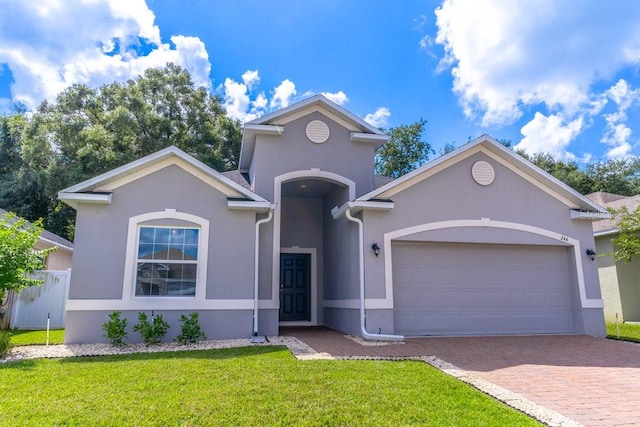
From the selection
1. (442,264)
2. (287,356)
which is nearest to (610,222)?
(442,264)

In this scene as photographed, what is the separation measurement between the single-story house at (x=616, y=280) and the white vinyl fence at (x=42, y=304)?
60.8 feet

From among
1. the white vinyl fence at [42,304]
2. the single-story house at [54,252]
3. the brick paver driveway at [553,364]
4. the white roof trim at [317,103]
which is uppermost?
the white roof trim at [317,103]

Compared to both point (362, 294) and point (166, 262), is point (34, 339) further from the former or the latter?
point (362, 294)

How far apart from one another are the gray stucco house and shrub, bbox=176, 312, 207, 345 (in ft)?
0.93

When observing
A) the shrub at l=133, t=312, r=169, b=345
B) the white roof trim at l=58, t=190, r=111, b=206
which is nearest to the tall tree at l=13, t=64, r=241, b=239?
the white roof trim at l=58, t=190, r=111, b=206

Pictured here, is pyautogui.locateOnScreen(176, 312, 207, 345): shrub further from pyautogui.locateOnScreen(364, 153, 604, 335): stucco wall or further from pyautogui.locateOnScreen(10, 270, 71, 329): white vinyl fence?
pyautogui.locateOnScreen(10, 270, 71, 329): white vinyl fence

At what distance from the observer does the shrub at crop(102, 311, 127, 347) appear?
29.9 feet

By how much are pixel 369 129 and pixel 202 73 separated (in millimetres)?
20034

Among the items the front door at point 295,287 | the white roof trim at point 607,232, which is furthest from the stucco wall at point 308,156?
the white roof trim at point 607,232

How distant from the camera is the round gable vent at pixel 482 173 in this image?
11492 mm

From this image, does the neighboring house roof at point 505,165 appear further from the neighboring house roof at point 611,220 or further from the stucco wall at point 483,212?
the neighboring house roof at point 611,220

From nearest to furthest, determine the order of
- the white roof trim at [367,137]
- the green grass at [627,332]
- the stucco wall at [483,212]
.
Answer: the green grass at [627,332] < the stucco wall at [483,212] < the white roof trim at [367,137]

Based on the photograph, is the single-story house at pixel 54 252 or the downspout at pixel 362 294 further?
the single-story house at pixel 54 252

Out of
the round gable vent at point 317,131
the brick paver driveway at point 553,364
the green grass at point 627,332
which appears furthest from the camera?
the round gable vent at point 317,131
